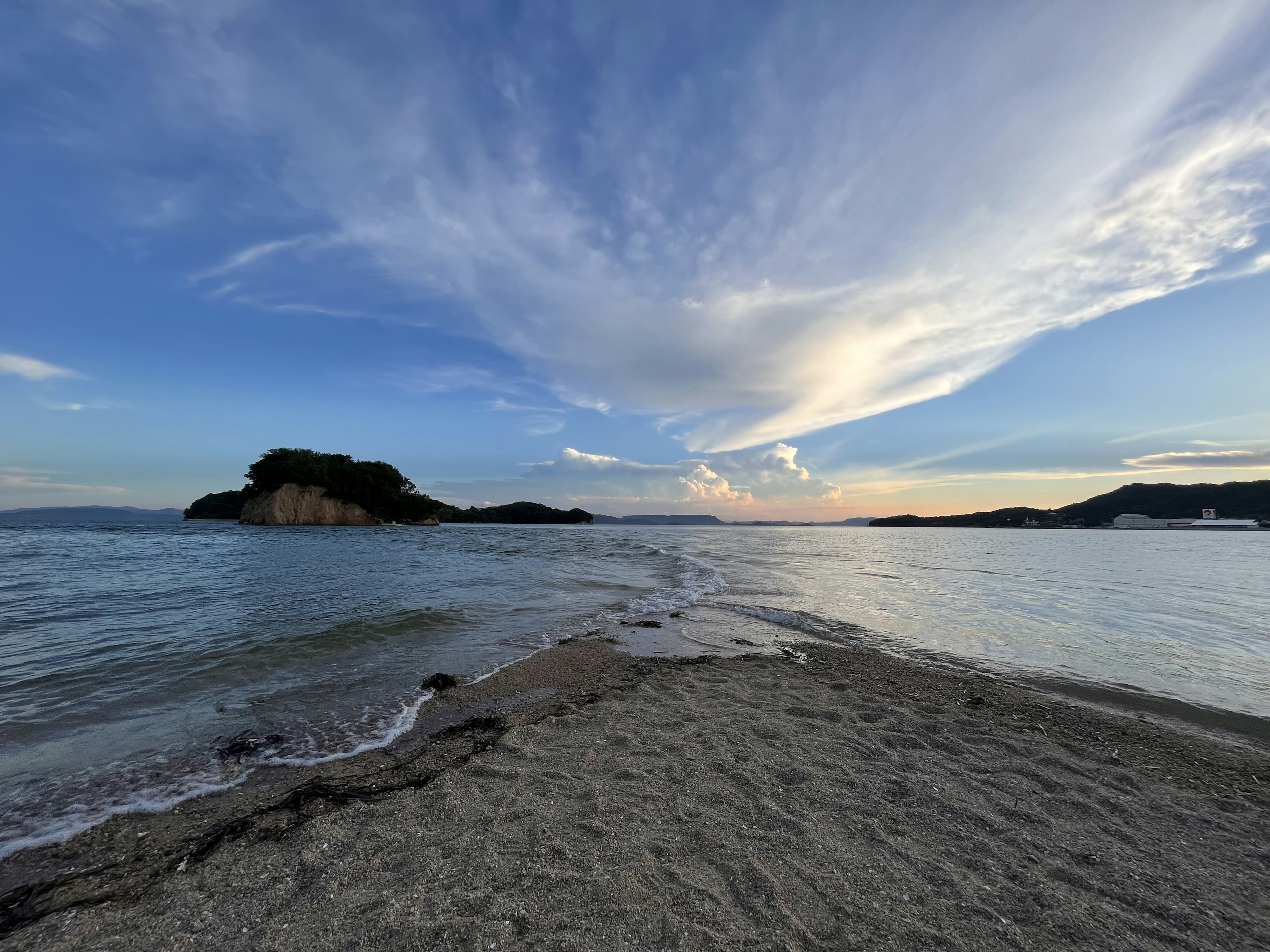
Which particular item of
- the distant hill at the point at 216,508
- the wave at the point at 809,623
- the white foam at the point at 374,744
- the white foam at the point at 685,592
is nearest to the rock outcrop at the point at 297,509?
the distant hill at the point at 216,508

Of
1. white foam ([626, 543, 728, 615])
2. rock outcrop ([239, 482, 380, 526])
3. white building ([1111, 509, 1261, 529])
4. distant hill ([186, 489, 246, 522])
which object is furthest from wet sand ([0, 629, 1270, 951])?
white building ([1111, 509, 1261, 529])

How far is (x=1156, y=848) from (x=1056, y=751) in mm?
1748

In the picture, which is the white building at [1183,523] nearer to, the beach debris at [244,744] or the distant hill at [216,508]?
the beach debris at [244,744]

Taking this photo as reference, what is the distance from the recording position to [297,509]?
6812 centimetres

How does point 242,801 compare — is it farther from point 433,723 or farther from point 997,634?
point 997,634

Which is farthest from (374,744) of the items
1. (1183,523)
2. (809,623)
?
(1183,523)

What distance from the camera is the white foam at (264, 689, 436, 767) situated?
4895 millimetres

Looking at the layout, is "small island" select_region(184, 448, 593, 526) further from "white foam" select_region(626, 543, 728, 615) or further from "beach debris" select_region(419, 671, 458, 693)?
"beach debris" select_region(419, 671, 458, 693)

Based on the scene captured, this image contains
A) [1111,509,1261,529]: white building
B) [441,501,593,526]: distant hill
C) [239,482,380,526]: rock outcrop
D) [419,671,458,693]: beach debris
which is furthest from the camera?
[441,501,593,526]: distant hill

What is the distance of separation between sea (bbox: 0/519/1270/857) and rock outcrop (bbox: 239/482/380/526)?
144 ft

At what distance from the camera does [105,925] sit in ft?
8.95

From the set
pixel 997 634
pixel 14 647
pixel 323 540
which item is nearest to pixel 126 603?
pixel 14 647

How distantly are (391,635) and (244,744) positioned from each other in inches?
190

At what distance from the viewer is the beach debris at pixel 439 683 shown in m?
7.13
